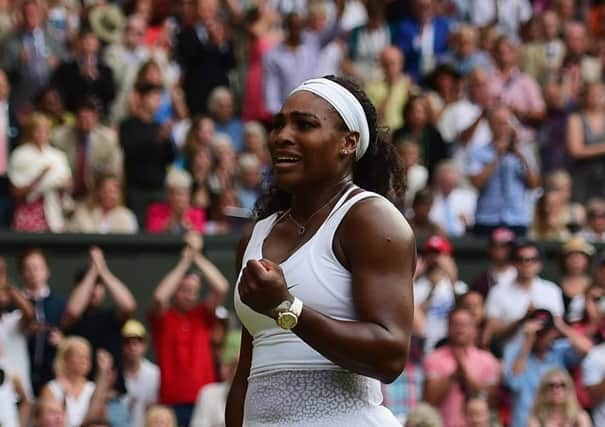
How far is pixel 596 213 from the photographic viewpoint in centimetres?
1448

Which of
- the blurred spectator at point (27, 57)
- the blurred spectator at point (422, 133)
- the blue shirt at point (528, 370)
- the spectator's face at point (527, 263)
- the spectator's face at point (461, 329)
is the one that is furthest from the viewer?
the blurred spectator at point (422, 133)

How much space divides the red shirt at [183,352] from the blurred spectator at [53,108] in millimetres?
2970

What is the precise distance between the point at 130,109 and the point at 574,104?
14.9 ft

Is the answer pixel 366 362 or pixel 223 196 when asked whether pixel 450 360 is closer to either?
pixel 223 196

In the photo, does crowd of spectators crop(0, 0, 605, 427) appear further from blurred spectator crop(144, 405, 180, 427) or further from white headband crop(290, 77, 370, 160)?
white headband crop(290, 77, 370, 160)

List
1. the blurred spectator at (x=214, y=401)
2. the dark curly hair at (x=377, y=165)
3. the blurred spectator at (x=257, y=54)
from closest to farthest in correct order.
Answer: the dark curly hair at (x=377, y=165)
the blurred spectator at (x=214, y=401)
the blurred spectator at (x=257, y=54)

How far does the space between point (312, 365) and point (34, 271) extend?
6.68 meters

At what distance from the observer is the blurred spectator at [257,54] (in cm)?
1545

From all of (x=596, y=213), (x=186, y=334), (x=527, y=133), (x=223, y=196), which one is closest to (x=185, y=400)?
(x=186, y=334)

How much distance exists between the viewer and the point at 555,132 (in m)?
15.9

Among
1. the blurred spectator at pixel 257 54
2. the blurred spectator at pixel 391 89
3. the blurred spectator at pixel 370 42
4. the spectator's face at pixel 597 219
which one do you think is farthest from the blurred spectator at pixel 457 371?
the blurred spectator at pixel 370 42

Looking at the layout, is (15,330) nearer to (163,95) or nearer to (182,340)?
(182,340)

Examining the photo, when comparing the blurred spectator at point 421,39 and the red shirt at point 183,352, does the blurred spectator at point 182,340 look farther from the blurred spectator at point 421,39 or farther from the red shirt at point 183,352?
the blurred spectator at point 421,39

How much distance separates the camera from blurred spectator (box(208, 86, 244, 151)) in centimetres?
1456
